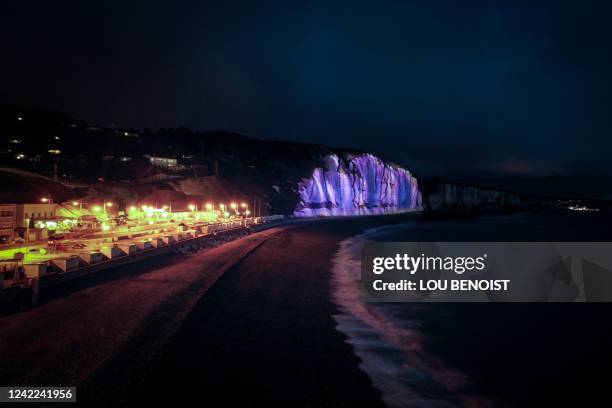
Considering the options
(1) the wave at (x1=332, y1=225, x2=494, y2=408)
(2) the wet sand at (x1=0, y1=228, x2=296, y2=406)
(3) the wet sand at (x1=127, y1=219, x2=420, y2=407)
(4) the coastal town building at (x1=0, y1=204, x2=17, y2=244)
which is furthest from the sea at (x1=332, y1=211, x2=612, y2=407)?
(4) the coastal town building at (x1=0, y1=204, x2=17, y2=244)

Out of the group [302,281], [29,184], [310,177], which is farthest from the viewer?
[310,177]

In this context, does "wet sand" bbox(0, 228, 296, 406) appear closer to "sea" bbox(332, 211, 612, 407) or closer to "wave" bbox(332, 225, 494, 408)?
"wave" bbox(332, 225, 494, 408)

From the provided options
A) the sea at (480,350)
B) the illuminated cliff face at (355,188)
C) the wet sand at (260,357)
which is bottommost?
the sea at (480,350)

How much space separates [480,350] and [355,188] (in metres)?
88.4

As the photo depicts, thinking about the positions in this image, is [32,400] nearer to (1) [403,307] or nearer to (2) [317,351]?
(2) [317,351]

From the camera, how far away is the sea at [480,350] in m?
8.18

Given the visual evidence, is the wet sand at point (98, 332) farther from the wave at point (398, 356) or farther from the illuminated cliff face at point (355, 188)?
the illuminated cliff face at point (355, 188)

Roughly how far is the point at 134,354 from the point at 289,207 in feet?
216

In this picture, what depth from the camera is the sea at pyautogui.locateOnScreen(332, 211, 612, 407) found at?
8180 mm

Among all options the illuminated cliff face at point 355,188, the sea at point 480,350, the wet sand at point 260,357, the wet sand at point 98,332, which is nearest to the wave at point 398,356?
the sea at point 480,350

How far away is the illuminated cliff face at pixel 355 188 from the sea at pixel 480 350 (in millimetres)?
61483

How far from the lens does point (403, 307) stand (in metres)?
14.8

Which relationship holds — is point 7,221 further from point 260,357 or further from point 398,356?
point 398,356

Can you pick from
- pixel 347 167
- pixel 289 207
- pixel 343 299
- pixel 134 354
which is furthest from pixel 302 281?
pixel 347 167
